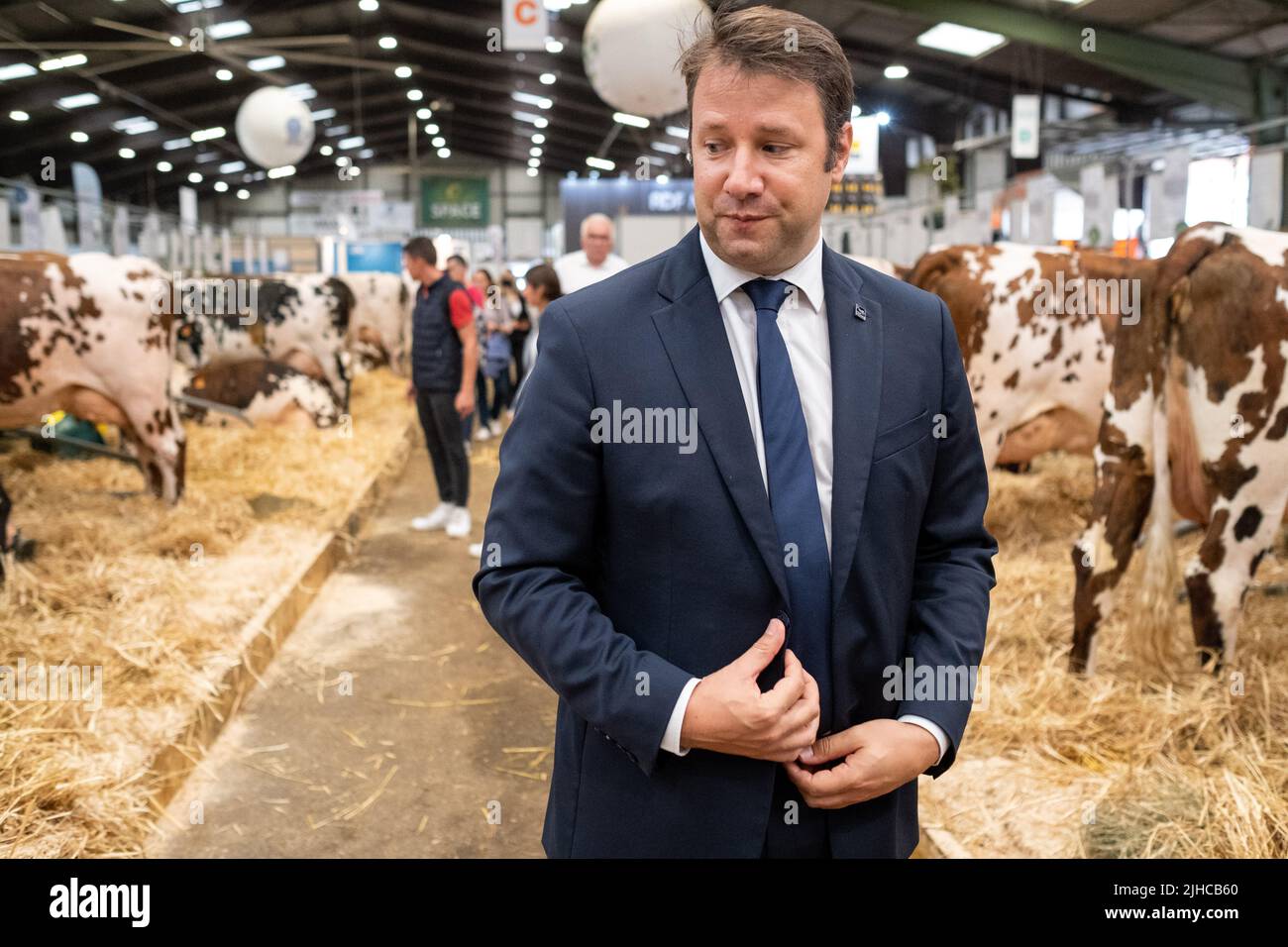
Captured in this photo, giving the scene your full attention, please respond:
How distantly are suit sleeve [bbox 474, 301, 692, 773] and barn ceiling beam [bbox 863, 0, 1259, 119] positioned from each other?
10648 mm

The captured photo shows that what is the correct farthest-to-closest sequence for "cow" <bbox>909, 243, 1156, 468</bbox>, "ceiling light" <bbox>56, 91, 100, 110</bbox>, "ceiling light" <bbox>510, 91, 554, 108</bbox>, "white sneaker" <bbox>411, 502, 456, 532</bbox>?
"ceiling light" <bbox>510, 91, 554, 108</bbox> < "ceiling light" <bbox>56, 91, 100, 110</bbox> < "white sneaker" <bbox>411, 502, 456, 532</bbox> < "cow" <bbox>909, 243, 1156, 468</bbox>

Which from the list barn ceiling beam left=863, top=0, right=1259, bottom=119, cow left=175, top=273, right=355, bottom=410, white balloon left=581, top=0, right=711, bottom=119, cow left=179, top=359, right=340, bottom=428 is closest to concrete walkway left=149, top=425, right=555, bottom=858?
white balloon left=581, top=0, right=711, bottom=119

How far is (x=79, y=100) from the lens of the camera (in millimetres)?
19188

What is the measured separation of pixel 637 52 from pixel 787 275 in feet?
13.8

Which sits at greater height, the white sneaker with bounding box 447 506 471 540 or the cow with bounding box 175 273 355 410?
the cow with bounding box 175 273 355 410

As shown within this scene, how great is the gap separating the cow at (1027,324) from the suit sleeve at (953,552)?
357 centimetres

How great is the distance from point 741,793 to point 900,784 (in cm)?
22

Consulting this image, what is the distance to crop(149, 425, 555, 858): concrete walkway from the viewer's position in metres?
3.07

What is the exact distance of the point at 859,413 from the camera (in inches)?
52.2

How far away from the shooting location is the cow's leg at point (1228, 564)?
328 cm

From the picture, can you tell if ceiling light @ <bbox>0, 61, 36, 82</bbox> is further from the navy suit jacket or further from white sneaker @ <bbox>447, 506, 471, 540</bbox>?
the navy suit jacket

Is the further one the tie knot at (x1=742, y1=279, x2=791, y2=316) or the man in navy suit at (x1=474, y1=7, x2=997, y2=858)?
the tie knot at (x1=742, y1=279, x2=791, y2=316)

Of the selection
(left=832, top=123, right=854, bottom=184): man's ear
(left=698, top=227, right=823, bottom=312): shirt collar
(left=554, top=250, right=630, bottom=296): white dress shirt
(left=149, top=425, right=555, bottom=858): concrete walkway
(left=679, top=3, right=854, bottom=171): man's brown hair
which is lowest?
(left=149, top=425, right=555, bottom=858): concrete walkway
